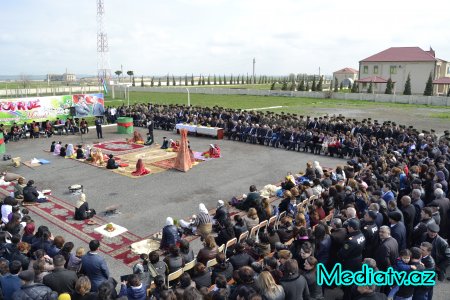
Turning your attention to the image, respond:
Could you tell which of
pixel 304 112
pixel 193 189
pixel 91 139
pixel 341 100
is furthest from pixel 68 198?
pixel 341 100

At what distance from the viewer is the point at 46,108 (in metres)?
26.6

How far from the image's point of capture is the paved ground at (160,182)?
11859 mm

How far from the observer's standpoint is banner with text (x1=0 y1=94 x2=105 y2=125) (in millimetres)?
24719

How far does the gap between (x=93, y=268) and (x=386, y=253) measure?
5.39 m

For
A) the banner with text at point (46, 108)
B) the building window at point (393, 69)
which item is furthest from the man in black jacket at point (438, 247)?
the building window at point (393, 69)

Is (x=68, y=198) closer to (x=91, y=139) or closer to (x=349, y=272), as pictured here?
(x=349, y=272)

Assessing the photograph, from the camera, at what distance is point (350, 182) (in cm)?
1053

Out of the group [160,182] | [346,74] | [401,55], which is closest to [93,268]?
[160,182]

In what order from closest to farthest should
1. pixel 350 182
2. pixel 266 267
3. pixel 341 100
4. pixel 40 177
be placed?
pixel 266 267 → pixel 350 182 → pixel 40 177 → pixel 341 100

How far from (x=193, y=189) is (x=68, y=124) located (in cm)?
1631

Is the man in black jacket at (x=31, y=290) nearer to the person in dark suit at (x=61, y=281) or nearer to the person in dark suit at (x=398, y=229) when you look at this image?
the person in dark suit at (x=61, y=281)

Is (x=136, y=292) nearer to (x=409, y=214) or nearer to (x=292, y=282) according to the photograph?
(x=292, y=282)

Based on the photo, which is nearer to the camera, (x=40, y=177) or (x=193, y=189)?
(x=193, y=189)

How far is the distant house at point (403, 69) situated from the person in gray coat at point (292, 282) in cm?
5749
